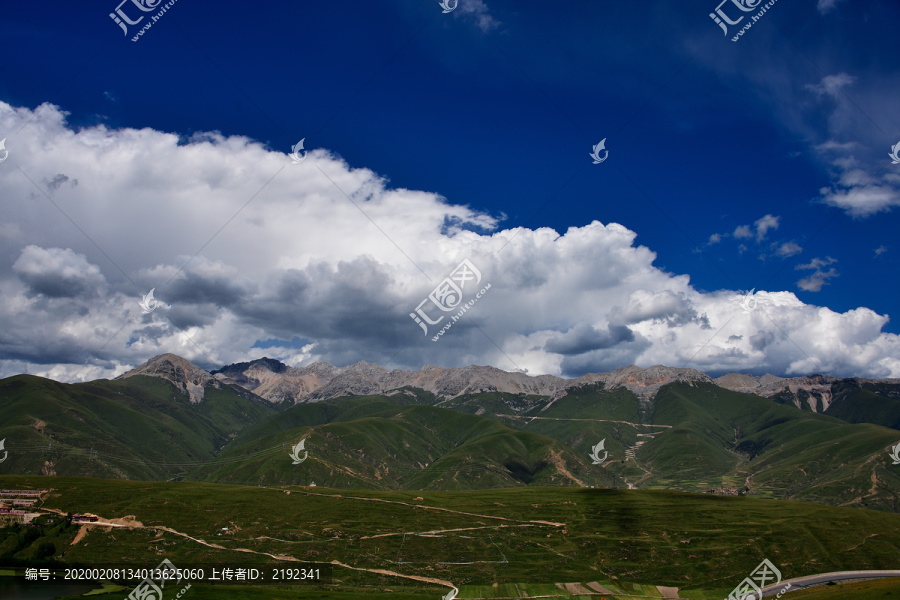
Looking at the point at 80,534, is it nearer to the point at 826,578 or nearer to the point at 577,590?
the point at 577,590

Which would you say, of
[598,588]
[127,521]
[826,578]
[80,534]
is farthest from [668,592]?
[80,534]

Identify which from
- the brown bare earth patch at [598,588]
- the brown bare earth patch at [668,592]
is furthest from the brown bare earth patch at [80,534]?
the brown bare earth patch at [668,592]

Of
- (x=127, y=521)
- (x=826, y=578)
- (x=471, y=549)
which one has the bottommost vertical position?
(x=826, y=578)

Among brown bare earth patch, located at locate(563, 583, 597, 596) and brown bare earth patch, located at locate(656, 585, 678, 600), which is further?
brown bare earth patch, located at locate(656, 585, 678, 600)

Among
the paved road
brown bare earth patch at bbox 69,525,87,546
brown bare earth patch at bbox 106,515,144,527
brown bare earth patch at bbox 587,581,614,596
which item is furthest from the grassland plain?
the paved road

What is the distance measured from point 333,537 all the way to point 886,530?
200747 mm

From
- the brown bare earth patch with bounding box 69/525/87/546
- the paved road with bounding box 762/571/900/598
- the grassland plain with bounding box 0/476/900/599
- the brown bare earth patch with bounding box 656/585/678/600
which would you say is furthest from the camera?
the brown bare earth patch with bounding box 69/525/87/546

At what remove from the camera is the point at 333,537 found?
609 feet

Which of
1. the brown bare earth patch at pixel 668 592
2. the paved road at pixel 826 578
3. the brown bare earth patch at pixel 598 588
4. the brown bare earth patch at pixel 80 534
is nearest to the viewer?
the brown bare earth patch at pixel 598 588

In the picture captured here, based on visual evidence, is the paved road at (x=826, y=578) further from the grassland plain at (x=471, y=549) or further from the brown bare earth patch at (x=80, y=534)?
the brown bare earth patch at (x=80, y=534)

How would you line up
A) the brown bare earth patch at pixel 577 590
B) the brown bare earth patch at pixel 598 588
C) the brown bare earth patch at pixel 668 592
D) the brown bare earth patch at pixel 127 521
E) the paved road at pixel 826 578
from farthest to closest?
1. the brown bare earth patch at pixel 127 521
2. the brown bare earth patch at pixel 668 592
3. the paved road at pixel 826 578
4. the brown bare earth patch at pixel 598 588
5. the brown bare earth patch at pixel 577 590

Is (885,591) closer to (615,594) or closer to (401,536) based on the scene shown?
(615,594)

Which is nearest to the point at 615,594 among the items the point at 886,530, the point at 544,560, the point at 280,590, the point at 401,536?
the point at 544,560

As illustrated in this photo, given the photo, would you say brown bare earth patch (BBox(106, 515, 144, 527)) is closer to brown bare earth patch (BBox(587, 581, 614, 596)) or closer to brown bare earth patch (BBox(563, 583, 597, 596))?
brown bare earth patch (BBox(563, 583, 597, 596))
